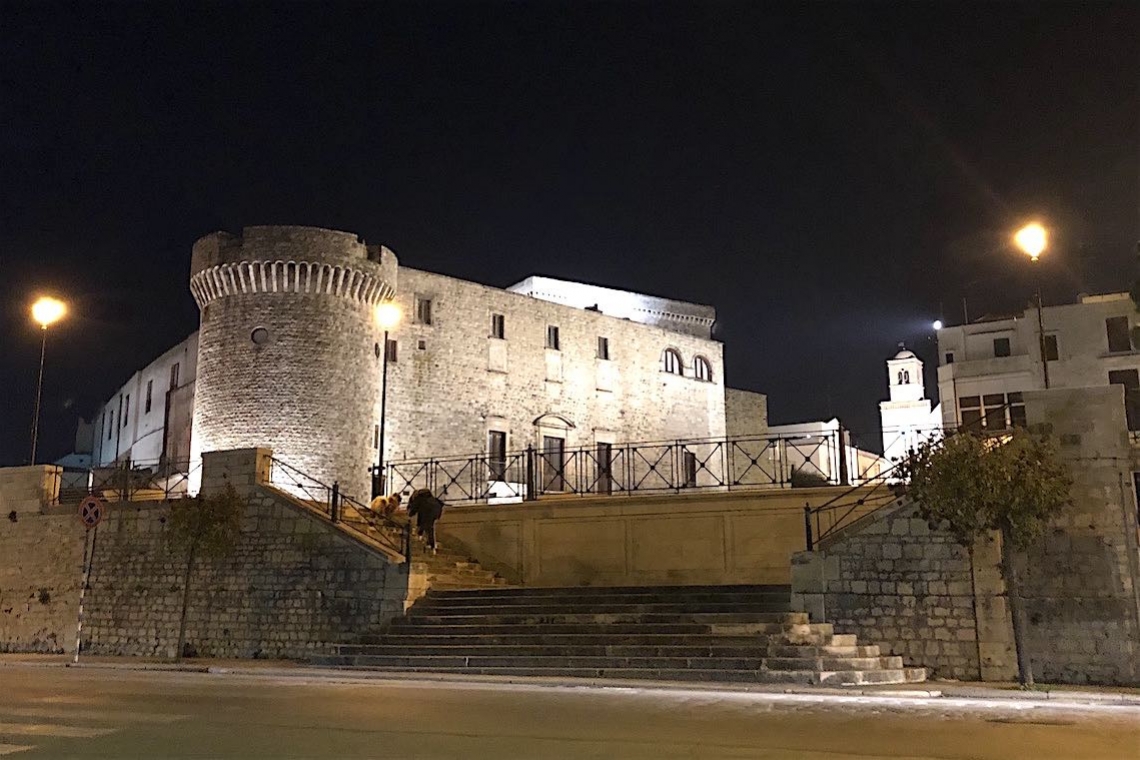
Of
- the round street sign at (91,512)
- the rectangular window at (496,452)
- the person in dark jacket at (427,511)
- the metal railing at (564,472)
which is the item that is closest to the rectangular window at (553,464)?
the metal railing at (564,472)

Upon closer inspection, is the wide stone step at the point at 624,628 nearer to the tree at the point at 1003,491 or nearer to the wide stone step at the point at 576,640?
the wide stone step at the point at 576,640

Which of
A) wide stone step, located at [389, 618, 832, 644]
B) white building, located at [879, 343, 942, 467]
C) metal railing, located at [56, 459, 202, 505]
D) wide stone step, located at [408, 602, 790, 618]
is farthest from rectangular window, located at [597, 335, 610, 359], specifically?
white building, located at [879, 343, 942, 467]

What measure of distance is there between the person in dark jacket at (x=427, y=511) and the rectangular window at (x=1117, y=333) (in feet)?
84.0

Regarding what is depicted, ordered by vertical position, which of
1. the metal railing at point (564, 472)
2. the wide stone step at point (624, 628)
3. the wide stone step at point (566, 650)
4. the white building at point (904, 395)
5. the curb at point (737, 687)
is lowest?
the curb at point (737, 687)

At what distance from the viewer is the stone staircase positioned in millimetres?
13734

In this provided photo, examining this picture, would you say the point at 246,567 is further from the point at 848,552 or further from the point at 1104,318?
the point at 1104,318

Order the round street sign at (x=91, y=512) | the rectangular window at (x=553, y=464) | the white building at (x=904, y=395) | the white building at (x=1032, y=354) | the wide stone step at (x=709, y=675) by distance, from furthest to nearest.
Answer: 1. the white building at (x=904, y=395)
2. the white building at (x=1032, y=354)
3. the rectangular window at (x=553, y=464)
4. the round street sign at (x=91, y=512)
5. the wide stone step at (x=709, y=675)

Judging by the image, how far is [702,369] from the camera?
4025cm

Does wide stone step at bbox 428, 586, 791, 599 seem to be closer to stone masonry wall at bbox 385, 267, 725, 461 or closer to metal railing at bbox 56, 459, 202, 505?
metal railing at bbox 56, 459, 202, 505

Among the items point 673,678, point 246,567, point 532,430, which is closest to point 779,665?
point 673,678

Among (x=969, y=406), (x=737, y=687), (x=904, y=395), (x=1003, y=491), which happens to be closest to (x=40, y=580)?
(x=737, y=687)

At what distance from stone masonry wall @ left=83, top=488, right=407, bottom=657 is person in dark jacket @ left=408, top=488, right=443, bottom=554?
1787 millimetres

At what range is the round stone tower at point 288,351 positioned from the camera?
84.5ft

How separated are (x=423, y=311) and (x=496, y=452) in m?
5.22
